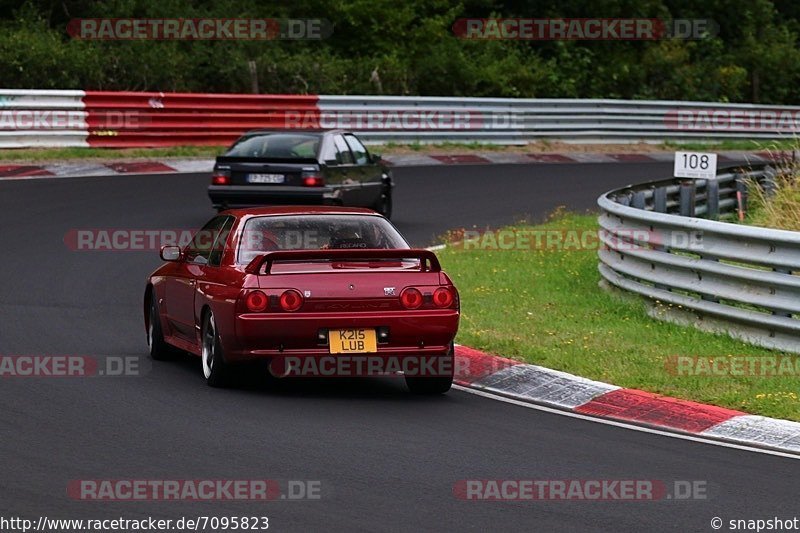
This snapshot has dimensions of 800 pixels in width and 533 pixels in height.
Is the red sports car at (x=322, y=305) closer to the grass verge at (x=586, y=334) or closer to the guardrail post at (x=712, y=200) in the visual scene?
the grass verge at (x=586, y=334)

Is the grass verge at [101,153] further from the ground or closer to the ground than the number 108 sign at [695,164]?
closer to the ground

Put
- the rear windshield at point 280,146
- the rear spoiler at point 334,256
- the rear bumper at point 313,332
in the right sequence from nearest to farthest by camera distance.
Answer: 1. the rear bumper at point 313,332
2. the rear spoiler at point 334,256
3. the rear windshield at point 280,146

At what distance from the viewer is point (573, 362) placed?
11875 mm

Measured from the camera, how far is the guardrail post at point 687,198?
788 inches

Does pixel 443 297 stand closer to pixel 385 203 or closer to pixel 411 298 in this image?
pixel 411 298

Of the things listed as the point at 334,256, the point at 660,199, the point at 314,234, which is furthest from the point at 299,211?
the point at 660,199

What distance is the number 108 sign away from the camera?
16.9 m

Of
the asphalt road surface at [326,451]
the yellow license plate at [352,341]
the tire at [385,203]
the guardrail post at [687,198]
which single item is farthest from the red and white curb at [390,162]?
the yellow license plate at [352,341]

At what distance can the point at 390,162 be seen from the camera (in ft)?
101

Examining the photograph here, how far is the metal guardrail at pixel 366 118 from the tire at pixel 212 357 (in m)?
15.1

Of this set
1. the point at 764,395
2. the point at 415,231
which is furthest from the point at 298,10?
the point at 764,395

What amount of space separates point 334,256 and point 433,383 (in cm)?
117

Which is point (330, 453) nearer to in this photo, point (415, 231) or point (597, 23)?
point (415, 231)

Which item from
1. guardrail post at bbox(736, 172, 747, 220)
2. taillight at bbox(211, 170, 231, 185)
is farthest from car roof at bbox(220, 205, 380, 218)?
guardrail post at bbox(736, 172, 747, 220)
